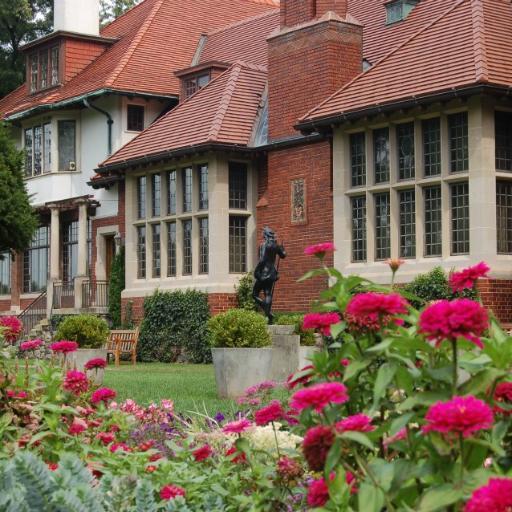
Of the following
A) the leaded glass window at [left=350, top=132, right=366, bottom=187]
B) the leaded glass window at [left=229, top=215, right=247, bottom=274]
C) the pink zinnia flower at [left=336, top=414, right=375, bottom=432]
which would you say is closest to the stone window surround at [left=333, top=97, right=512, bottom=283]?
the leaded glass window at [left=350, top=132, right=366, bottom=187]

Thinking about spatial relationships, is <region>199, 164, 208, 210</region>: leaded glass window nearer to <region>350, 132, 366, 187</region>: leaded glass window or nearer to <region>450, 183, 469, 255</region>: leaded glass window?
<region>350, 132, 366, 187</region>: leaded glass window

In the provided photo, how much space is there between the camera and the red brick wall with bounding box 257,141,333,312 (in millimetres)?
23266

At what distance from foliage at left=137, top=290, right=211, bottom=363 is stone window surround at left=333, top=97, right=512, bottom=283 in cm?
435

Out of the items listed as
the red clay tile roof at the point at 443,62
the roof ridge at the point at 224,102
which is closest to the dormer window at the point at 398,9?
the red clay tile roof at the point at 443,62

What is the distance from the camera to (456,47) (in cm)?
2066

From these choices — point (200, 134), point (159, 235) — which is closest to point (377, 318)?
point (200, 134)

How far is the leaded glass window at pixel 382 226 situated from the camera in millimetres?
21297

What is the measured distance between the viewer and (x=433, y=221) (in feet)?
67.0

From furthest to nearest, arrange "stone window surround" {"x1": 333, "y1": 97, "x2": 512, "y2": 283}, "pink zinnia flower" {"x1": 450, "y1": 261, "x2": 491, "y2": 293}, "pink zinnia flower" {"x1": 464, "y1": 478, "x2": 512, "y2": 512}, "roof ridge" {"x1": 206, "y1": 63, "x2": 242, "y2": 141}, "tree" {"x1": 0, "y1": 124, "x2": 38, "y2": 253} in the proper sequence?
1. "tree" {"x1": 0, "y1": 124, "x2": 38, "y2": 253}
2. "roof ridge" {"x1": 206, "y1": 63, "x2": 242, "y2": 141}
3. "stone window surround" {"x1": 333, "y1": 97, "x2": 512, "y2": 283}
4. "pink zinnia flower" {"x1": 450, "y1": 261, "x2": 491, "y2": 293}
5. "pink zinnia flower" {"x1": 464, "y1": 478, "x2": 512, "y2": 512}

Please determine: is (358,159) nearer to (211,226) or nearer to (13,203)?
(211,226)

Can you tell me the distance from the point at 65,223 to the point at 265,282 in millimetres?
15043

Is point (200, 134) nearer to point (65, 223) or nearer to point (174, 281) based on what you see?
point (174, 281)

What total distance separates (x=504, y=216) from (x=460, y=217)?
78 centimetres

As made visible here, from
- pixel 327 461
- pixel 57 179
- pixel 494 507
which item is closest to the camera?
pixel 494 507
